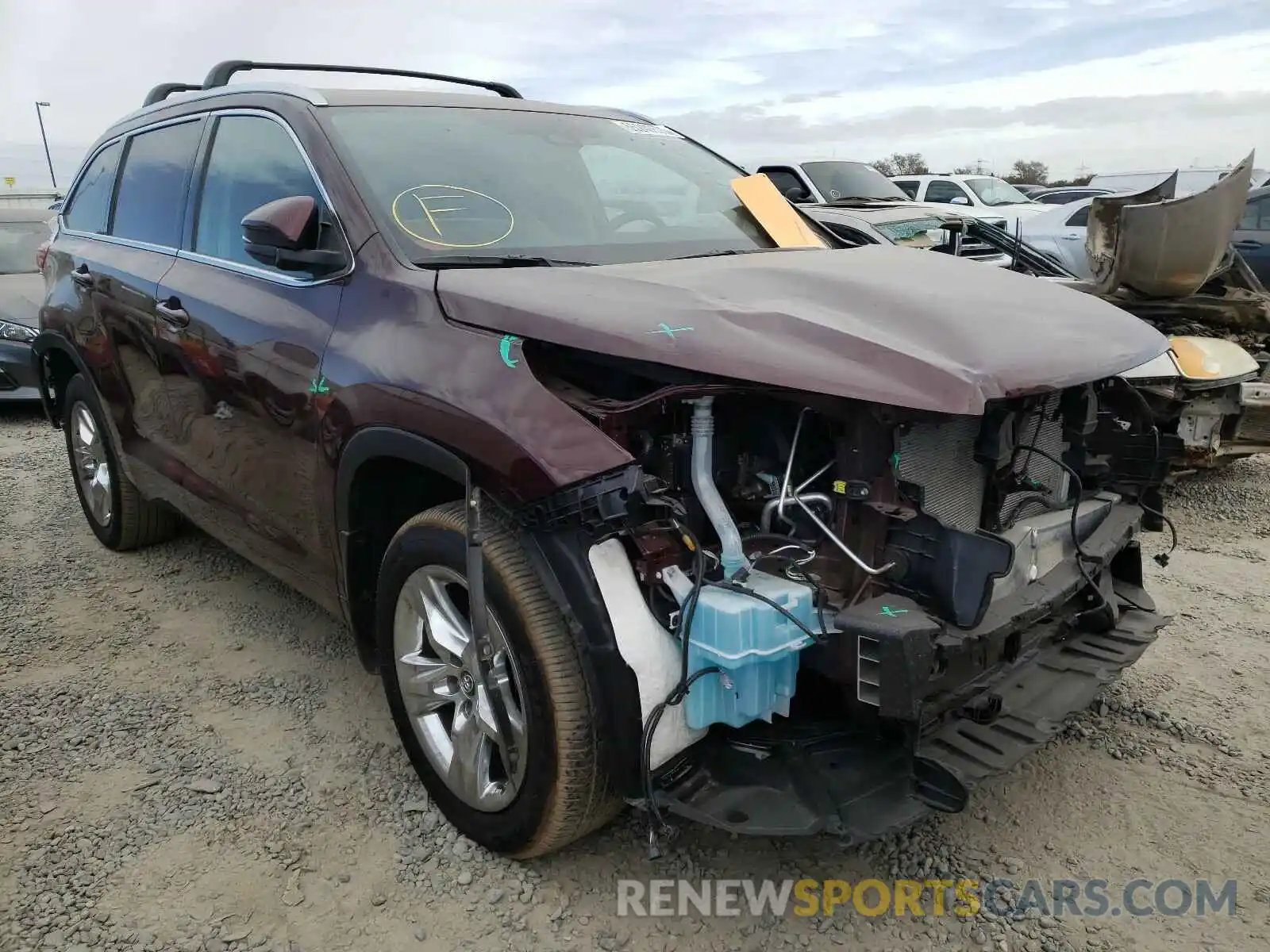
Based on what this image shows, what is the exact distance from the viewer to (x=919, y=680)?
195 centimetres

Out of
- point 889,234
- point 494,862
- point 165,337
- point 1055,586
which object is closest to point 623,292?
point 1055,586

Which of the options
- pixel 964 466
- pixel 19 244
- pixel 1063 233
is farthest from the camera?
pixel 1063 233

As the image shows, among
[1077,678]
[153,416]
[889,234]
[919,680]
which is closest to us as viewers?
[919,680]

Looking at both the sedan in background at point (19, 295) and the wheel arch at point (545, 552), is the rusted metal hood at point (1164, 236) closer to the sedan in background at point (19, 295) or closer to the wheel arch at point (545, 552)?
the wheel arch at point (545, 552)

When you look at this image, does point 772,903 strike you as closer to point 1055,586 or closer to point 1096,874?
point 1096,874

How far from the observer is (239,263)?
3.16m

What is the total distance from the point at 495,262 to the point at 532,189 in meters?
0.54

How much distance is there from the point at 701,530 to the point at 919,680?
0.60m

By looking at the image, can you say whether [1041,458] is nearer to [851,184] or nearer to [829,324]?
[829,324]

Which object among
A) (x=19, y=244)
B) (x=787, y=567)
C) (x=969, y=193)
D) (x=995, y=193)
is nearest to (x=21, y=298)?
→ (x=19, y=244)

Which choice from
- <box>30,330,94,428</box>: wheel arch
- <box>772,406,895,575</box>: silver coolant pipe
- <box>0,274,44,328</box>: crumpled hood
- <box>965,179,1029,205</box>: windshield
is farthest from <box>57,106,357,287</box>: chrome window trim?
<box>965,179,1029,205</box>: windshield

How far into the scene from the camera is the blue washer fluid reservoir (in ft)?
6.59

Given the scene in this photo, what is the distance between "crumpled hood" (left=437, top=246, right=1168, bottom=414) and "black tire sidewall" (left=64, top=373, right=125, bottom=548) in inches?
109

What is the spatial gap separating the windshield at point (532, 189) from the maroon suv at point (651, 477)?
1cm
